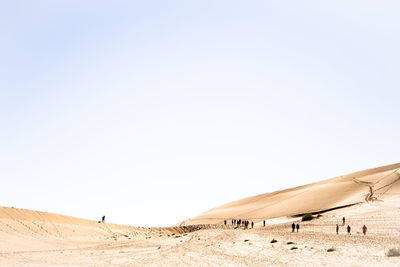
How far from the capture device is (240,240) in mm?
32750

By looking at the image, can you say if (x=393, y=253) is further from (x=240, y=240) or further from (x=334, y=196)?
(x=334, y=196)

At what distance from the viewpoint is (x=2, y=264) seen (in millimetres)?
21531

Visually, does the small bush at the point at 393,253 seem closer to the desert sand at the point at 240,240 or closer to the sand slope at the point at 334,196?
the desert sand at the point at 240,240

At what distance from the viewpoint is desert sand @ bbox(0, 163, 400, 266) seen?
2223 centimetres

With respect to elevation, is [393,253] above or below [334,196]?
below

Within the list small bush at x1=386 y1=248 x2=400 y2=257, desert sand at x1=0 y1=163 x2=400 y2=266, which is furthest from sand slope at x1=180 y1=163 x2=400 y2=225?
small bush at x1=386 y1=248 x2=400 y2=257

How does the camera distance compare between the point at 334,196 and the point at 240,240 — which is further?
the point at 334,196

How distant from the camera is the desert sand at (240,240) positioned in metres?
22.2

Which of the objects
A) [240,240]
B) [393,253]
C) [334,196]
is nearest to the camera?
[393,253]

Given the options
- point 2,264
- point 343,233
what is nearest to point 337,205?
point 343,233

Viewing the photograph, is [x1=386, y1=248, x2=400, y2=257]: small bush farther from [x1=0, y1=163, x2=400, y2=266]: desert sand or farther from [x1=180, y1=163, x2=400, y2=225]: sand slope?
[x1=180, y1=163, x2=400, y2=225]: sand slope

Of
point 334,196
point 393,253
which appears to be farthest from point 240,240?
point 334,196

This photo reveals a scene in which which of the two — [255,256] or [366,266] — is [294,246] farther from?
[366,266]

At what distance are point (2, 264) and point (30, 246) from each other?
12046mm
